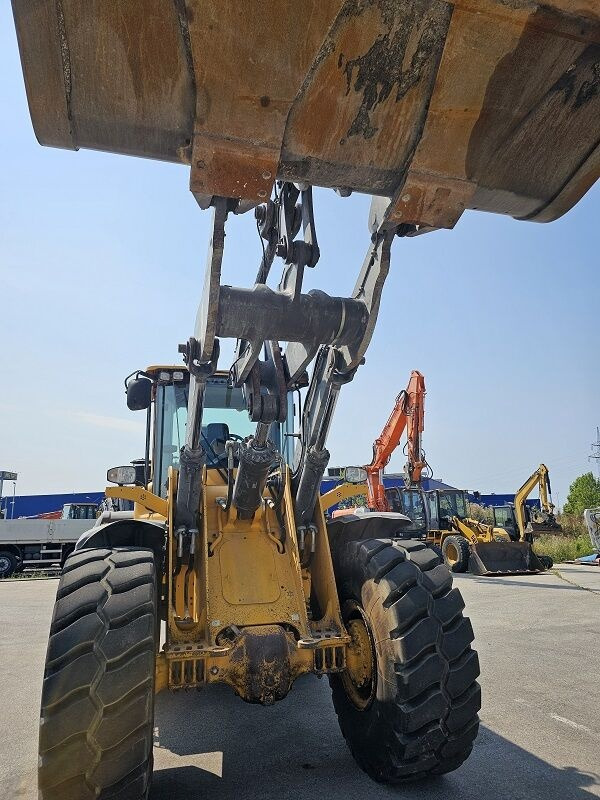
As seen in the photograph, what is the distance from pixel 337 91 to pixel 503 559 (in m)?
15.6

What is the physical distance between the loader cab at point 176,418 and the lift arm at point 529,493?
608 inches

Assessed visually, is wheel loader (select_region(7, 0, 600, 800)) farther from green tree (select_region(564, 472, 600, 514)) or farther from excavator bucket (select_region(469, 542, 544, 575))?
green tree (select_region(564, 472, 600, 514))

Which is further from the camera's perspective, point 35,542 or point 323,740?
point 35,542

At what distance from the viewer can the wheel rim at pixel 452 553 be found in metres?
16.8

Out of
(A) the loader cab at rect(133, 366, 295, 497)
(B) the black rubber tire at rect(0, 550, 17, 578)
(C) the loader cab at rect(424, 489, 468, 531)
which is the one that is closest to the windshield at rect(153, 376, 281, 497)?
(A) the loader cab at rect(133, 366, 295, 497)

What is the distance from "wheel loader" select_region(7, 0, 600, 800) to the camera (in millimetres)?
1973

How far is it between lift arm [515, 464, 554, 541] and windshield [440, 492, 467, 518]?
1.68m

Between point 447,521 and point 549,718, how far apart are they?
1474cm

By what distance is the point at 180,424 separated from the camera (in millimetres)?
5070

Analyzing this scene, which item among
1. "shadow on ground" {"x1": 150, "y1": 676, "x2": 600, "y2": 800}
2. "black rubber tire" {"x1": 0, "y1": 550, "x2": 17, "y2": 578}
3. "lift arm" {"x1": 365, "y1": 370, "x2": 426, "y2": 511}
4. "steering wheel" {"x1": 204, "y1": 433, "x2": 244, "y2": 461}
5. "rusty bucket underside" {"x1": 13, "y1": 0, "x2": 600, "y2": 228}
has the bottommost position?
"shadow on ground" {"x1": 150, "y1": 676, "x2": 600, "y2": 800}

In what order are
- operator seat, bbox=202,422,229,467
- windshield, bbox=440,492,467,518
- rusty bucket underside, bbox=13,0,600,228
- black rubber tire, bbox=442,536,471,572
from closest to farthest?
rusty bucket underside, bbox=13,0,600,228 < operator seat, bbox=202,422,229,467 < black rubber tire, bbox=442,536,471,572 < windshield, bbox=440,492,467,518

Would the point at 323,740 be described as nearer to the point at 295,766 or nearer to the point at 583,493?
the point at 295,766

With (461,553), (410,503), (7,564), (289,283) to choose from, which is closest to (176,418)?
(289,283)

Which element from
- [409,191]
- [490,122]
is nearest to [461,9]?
[490,122]
